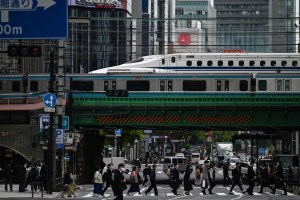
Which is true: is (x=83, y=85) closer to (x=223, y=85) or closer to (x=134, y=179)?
(x=223, y=85)

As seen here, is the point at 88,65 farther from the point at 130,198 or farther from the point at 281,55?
the point at 130,198

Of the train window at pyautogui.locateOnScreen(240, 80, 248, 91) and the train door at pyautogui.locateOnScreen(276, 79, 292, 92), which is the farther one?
the train window at pyautogui.locateOnScreen(240, 80, 248, 91)

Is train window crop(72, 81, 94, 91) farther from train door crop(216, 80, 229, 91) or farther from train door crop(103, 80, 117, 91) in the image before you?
train door crop(216, 80, 229, 91)

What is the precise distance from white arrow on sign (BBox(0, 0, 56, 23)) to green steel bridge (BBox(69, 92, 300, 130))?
43.1 m

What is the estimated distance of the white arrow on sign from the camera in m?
24.7

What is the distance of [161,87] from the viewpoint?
70.6 metres

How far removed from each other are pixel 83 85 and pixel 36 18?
1824 inches

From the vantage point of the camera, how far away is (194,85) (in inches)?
2781

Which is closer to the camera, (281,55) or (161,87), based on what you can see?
(161,87)

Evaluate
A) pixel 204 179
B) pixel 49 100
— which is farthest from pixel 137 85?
pixel 49 100

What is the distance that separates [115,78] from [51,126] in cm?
2207

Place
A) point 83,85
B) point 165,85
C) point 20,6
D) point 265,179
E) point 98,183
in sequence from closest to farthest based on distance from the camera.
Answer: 1. point 20,6
2. point 98,183
3. point 265,179
4. point 165,85
5. point 83,85

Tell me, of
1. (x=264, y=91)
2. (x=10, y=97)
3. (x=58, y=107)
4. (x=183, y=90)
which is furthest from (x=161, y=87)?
(x=58, y=107)

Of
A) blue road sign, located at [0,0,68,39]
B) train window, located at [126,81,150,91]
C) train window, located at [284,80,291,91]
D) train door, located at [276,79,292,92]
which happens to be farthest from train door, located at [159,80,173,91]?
blue road sign, located at [0,0,68,39]
